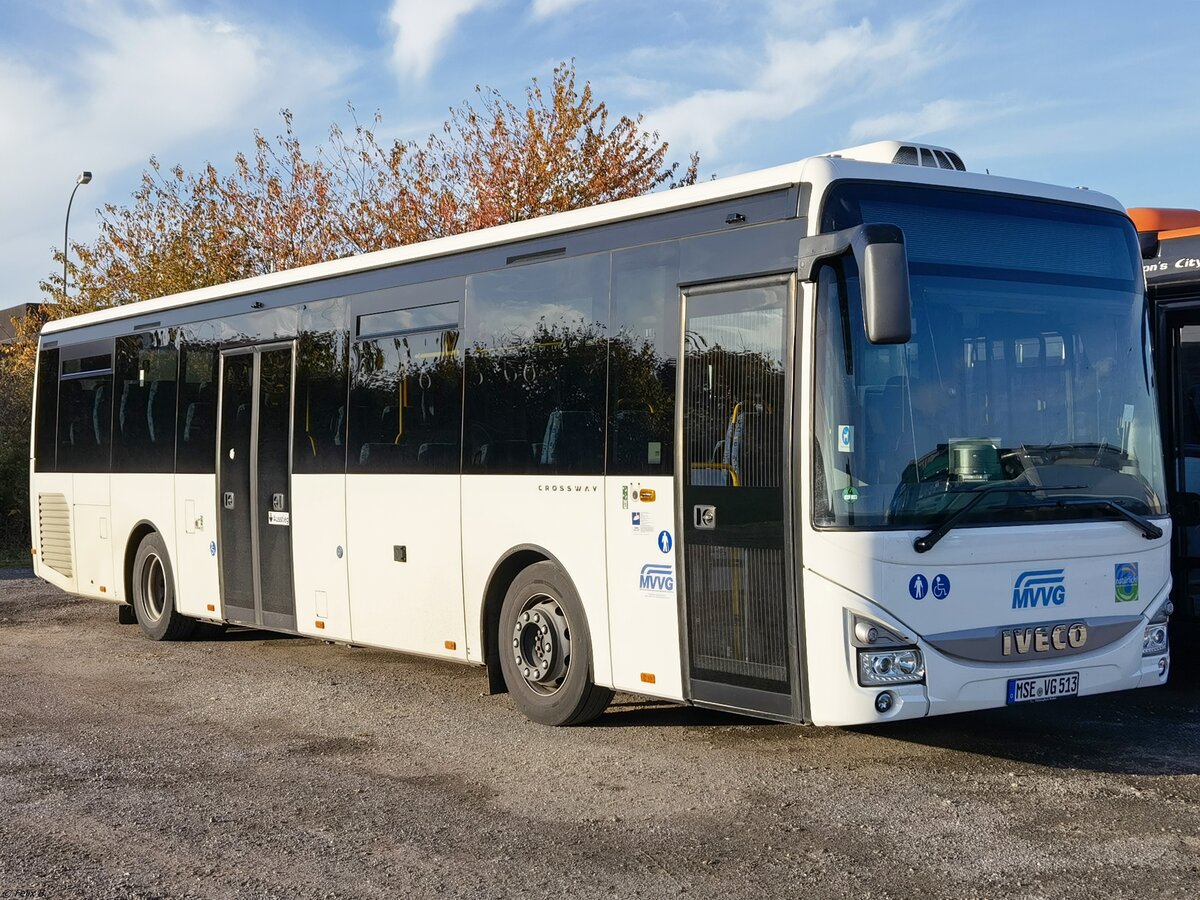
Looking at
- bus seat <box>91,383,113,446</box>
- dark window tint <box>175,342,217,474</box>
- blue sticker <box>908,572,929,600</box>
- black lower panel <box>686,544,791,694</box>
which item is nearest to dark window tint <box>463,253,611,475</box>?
black lower panel <box>686,544,791,694</box>

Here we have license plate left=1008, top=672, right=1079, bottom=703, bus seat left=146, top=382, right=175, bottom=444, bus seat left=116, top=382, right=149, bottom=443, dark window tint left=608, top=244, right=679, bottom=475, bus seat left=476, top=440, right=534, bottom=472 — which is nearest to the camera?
license plate left=1008, top=672, right=1079, bottom=703

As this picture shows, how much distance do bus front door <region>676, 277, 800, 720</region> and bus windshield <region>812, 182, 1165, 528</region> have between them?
1.15 feet

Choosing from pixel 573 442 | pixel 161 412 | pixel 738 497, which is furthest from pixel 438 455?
pixel 161 412

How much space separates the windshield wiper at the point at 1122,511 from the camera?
23.7ft

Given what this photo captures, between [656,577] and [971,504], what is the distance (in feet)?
6.24

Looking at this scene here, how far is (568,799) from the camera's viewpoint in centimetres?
702

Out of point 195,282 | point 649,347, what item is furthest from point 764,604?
point 195,282

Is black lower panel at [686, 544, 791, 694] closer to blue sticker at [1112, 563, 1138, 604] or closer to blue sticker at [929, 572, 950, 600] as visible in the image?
blue sticker at [929, 572, 950, 600]

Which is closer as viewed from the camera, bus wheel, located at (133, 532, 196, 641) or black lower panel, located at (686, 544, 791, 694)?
black lower panel, located at (686, 544, 791, 694)

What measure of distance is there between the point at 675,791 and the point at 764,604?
1.08 meters

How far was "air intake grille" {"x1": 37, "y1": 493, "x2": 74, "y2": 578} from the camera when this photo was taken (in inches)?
603

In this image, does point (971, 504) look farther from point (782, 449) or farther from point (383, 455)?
point (383, 455)

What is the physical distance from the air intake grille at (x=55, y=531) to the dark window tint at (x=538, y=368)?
7695 mm

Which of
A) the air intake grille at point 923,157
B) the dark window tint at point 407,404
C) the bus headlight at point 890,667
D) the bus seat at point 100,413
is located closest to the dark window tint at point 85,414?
the bus seat at point 100,413
